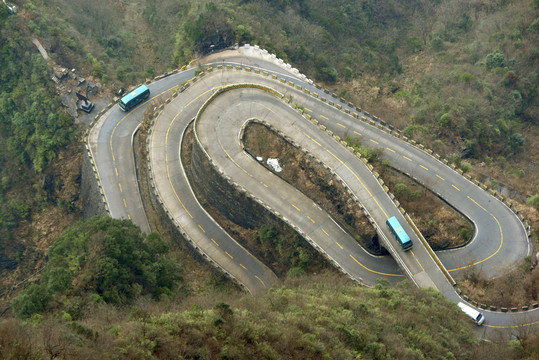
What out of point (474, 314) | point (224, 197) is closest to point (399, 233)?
point (474, 314)

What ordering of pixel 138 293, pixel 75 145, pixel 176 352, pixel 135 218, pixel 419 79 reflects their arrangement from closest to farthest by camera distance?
pixel 176 352
pixel 138 293
pixel 135 218
pixel 75 145
pixel 419 79

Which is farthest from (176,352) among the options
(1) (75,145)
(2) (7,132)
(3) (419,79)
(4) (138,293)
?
(3) (419,79)

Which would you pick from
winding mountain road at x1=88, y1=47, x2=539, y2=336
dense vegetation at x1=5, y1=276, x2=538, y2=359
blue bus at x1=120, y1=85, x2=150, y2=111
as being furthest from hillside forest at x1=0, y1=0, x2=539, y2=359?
blue bus at x1=120, y1=85, x2=150, y2=111

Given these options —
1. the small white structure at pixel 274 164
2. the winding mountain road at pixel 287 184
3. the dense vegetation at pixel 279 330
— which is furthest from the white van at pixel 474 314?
the small white structure at pixel 274 164

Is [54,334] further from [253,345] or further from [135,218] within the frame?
[135,218]

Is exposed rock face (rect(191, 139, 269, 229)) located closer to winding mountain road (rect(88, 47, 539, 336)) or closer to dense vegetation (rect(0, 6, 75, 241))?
winding mountain road (rect(88, 47, 539, 336))

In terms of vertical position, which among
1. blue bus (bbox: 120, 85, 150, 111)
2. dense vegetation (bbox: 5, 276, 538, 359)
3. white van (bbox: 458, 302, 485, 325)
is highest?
blue bus (bbox: 120, 85, 150, 111)

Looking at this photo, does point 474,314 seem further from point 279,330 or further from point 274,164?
point 274,164
